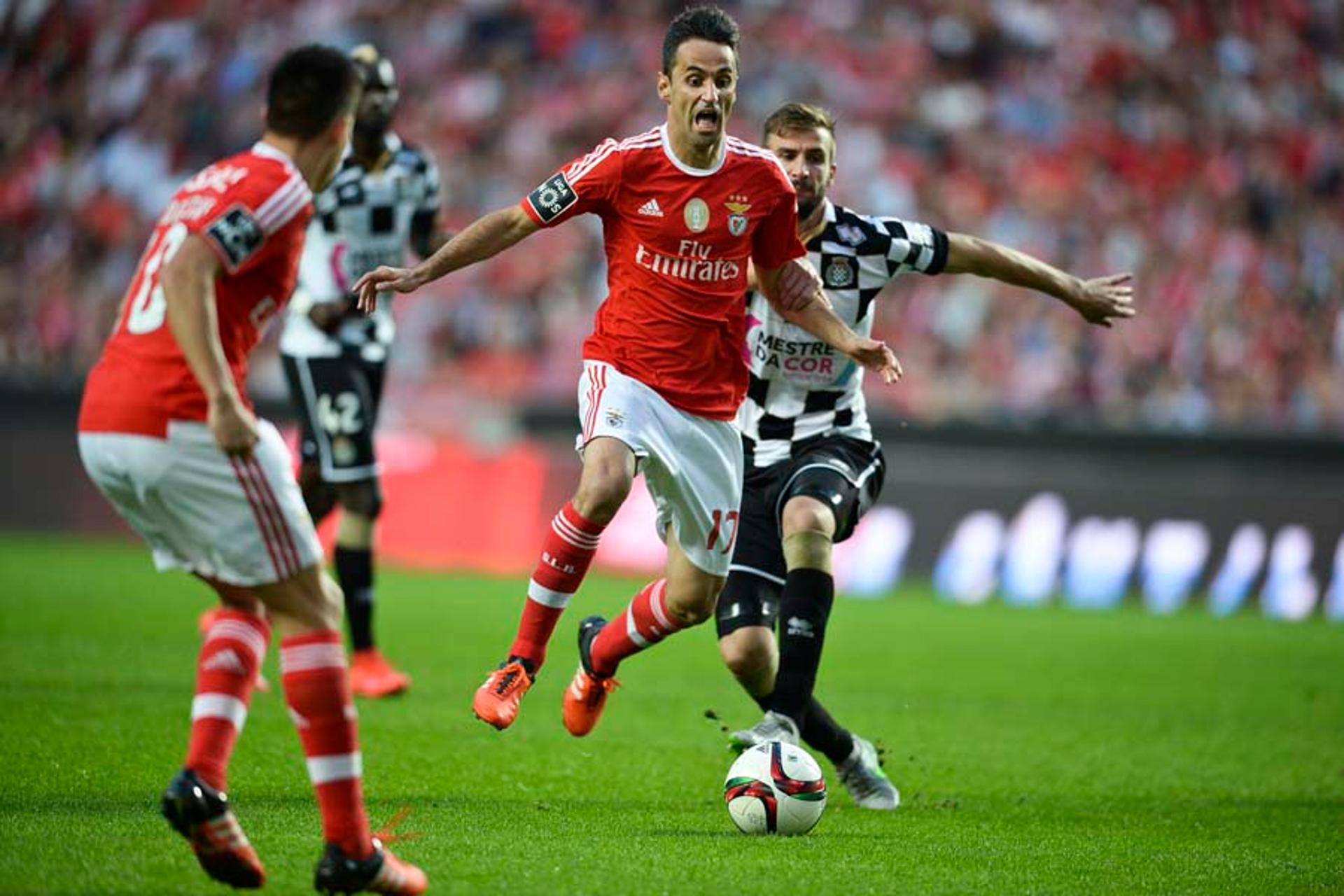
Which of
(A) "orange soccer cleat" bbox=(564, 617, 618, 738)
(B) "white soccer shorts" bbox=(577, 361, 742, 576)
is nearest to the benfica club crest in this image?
(B) "white soccer shorts" bbox=(577, 361, 742, 576)

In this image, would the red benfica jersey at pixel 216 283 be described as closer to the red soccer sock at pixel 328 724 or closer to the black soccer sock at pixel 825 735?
the red soccer sock at pixel 328 724

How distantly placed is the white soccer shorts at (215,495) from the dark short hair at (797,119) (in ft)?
9.49

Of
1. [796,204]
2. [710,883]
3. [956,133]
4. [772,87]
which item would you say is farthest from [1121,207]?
[710,883]

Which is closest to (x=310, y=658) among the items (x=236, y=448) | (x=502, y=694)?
(x=236, y=448)

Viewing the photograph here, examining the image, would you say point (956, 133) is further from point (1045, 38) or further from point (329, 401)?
point (329, 401)

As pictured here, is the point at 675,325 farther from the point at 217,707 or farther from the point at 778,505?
the point at 217,707

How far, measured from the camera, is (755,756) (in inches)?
232

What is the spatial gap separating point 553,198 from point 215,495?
6.74 feet

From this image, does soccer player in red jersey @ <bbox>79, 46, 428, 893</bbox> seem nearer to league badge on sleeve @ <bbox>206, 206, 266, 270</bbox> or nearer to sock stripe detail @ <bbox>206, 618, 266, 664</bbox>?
league badge on sleeve @ <bbox>206, 206, 266, 270</bbox>

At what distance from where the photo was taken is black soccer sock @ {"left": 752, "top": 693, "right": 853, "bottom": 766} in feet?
21.7

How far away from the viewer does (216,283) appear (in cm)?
443

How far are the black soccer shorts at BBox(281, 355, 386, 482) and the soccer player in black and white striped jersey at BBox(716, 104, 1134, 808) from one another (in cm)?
260

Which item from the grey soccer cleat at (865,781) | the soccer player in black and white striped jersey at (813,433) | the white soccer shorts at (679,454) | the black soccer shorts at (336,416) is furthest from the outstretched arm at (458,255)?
the black soccer shorts at (336,416)

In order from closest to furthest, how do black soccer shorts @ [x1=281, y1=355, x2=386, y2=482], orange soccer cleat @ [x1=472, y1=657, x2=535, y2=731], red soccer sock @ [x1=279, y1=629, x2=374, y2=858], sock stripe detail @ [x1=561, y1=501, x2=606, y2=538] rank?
red soccer sock @ [x1=279, y1=629, x2=374, y2=858], orange soccer cleat @ [x1=472, y1=657, x2=535, y2=731], sock stripe detail @ [x1=561, y1=501, x2=606, y2=538], black soccer shorts @ [x1=281, y1=355, x2=386, y2=482]
